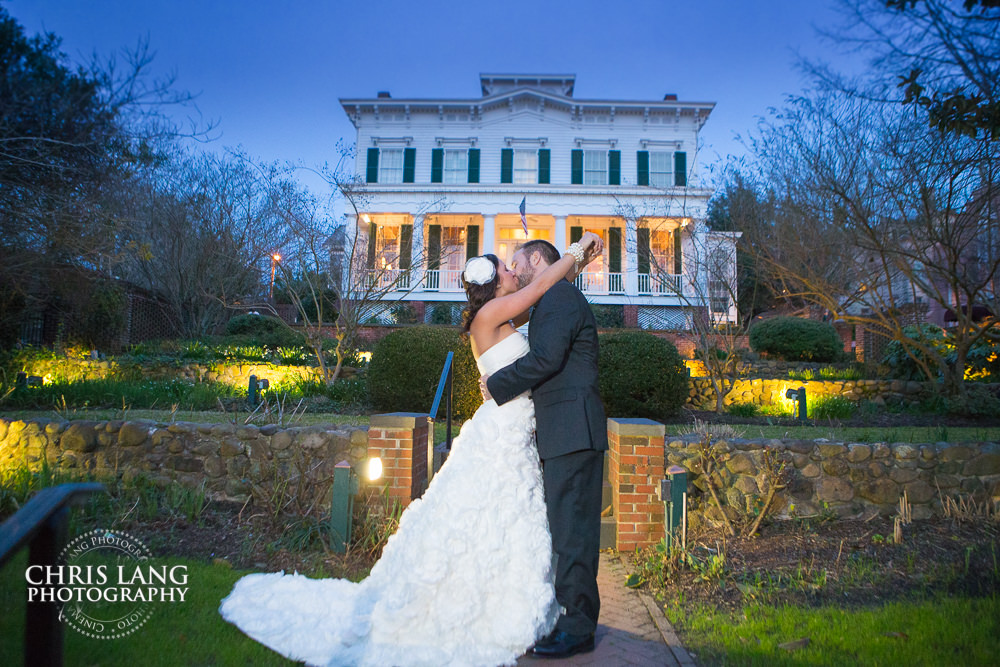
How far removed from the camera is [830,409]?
8891 mm

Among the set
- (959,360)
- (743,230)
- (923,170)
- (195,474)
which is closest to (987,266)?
(959,360)

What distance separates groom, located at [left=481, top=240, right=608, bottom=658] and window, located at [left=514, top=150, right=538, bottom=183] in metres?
21.3

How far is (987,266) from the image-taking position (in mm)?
8102

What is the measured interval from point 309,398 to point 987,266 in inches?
401

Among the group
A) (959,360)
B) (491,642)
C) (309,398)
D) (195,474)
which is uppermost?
(959,360)

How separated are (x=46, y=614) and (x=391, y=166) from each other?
23.5m

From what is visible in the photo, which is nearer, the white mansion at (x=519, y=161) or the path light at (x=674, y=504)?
the path light at (x=674, y=504)

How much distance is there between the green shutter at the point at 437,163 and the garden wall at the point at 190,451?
761 inches

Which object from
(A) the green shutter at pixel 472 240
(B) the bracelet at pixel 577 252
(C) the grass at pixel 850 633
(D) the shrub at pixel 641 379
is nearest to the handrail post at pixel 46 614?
(B) the bracelet at pixel 577 252

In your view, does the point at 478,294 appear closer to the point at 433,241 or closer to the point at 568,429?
the point at 568,429

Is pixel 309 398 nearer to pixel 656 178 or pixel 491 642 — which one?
pixel 491 642

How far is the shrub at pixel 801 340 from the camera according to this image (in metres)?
14.5

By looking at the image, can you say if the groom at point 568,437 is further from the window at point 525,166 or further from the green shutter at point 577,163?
the green shutter at point 577,163

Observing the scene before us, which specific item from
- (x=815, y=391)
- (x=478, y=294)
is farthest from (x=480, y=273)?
(x=815, y=391)
